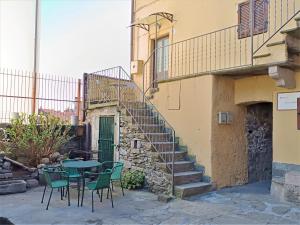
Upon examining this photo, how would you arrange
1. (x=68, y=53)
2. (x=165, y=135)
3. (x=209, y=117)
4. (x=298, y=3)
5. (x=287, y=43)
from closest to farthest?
(x=287, y=43) → (x=298, y=3) → (x=209, y=117) → (x=165, y=135) → (x=68, y=53)

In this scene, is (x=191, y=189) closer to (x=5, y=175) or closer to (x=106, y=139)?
(x=106, y=139)

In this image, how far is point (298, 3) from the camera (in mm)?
7395

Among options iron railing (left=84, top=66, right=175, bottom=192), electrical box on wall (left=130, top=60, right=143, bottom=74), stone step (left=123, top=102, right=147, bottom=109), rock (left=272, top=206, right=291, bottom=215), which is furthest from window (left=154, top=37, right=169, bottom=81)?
rock (left=272, top=206, right=291, bottom=215)

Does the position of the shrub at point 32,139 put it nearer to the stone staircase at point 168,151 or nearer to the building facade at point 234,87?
the stone staircase at point 168,151

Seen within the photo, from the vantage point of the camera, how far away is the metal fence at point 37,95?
1080 centimetres

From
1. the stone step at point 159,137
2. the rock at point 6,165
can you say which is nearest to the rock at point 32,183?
the rock at point 6,165

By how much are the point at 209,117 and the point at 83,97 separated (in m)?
5.38

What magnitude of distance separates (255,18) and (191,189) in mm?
4663

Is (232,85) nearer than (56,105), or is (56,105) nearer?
(232,85)

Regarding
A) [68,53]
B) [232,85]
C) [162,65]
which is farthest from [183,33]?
[68,53]

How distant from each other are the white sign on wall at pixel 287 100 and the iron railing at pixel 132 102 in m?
2.72

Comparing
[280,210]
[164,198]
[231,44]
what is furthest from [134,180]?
[231,44]

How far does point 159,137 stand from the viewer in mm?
9086

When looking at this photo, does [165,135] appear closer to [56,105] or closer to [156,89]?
[156,89]
